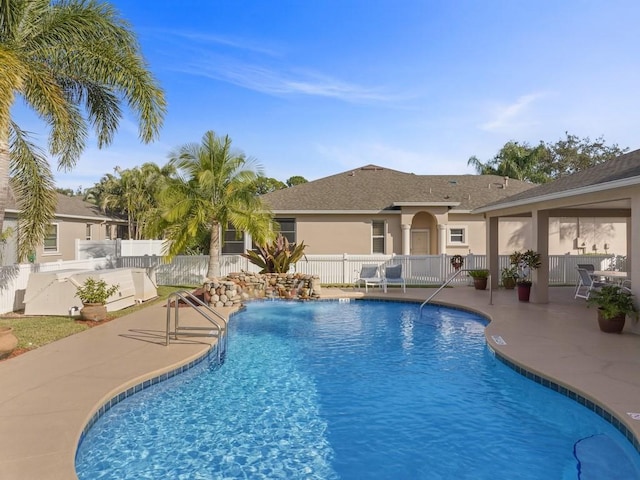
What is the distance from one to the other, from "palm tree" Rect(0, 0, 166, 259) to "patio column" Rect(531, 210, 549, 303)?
11487 mm

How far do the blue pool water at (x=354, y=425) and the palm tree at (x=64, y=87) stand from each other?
6.50 m

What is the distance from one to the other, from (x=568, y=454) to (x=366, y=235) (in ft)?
53.9

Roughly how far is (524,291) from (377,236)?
8803mm

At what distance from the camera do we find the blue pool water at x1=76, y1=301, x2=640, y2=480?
4234mm

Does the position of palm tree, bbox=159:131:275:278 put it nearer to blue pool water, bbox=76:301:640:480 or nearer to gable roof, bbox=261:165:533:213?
gable roof, bbox=261:165:533:213

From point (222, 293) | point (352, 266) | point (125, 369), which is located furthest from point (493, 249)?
point (125, 369)

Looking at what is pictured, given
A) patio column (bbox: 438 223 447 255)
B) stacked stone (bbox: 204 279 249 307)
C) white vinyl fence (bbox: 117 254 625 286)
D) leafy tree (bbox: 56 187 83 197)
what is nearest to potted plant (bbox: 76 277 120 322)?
stacked stone (bbox: 204 279 249 307)

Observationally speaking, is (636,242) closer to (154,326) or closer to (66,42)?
(154,326)

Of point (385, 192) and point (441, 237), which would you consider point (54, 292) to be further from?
point (441, 237)

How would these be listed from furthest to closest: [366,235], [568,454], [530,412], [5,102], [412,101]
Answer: [366,235]
[412,101]
[5,102]
[530,412]
[568,454]

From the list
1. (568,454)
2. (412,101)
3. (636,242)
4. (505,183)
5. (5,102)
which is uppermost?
(412,101)

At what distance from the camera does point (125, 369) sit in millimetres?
6301

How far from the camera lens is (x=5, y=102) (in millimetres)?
6508

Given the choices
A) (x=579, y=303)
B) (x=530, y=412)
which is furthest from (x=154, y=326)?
(x=579, y=303)
